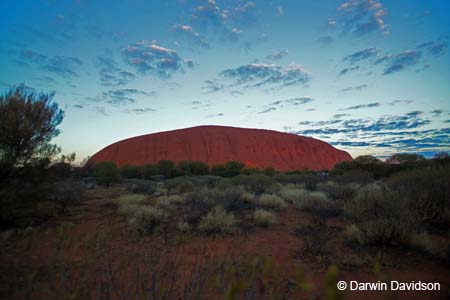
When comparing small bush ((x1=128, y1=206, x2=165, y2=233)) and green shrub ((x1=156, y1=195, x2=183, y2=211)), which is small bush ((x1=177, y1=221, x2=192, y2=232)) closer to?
small bush ((x1=128, y1=206, x2=165, y2=233))

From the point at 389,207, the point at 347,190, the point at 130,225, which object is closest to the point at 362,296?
the point at 389,207

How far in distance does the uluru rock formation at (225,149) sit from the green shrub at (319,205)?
39.1m

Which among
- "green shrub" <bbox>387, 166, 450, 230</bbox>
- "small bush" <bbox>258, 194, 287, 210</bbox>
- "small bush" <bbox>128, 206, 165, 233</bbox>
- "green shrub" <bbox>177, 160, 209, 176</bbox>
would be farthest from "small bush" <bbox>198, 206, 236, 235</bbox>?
"green shrub" <bbox>177, 160, 209, 176</bbox>

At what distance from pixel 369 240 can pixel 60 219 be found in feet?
Result: 28.3

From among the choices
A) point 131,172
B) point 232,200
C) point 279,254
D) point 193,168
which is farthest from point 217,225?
point 131,172

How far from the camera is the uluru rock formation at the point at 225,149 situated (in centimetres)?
5134

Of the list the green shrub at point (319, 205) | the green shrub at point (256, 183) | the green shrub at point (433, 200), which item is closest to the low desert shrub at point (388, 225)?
the green shrub at point (433, 200)

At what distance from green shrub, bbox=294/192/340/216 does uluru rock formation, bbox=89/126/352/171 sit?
128 feet

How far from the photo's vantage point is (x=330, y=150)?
2638 inches

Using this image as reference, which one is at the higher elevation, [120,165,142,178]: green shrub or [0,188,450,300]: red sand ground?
[120,165,142,178]: green shrub

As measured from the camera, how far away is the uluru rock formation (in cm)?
5134

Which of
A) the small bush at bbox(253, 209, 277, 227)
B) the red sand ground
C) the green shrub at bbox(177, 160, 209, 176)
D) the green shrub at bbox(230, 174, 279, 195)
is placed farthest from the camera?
the green shrub at bbox(177, 160, 209, 176)

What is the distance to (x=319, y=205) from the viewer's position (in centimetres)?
801

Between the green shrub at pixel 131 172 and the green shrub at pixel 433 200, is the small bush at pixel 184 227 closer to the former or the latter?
the green shrub at pixel 433 200
